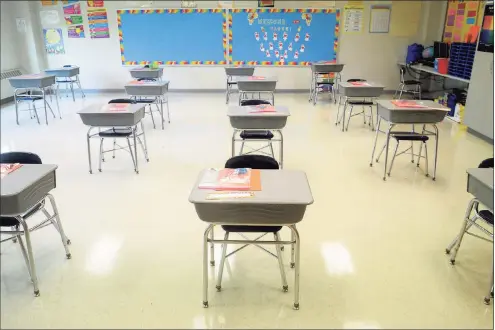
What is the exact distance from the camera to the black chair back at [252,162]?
260 centimetres

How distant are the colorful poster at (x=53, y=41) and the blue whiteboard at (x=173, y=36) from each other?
142cm

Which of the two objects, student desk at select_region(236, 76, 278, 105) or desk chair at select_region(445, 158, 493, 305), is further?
student desk at select_region(236, 76, 278, 105)

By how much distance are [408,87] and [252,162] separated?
7.65 metres

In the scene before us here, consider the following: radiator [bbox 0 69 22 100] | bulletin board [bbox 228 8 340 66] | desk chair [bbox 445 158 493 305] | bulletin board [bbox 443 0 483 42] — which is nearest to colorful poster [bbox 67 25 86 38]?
radiator [bbox 0 69 22 100]

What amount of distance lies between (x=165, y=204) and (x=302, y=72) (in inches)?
255

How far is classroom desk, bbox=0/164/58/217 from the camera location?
6.90ft

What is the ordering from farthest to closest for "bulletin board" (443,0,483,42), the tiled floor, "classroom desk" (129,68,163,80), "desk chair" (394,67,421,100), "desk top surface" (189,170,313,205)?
"desk chair" (394,67,421,100)
"classroom desk" (129,68,163,80)
"bulletin board" (443,0,483,42)
the tiled floor
"desk top surface" (189,170,313,205)

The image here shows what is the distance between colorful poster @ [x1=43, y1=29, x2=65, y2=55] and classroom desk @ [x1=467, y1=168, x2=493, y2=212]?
30.5 ft

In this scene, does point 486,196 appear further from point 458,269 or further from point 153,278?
point 153,278

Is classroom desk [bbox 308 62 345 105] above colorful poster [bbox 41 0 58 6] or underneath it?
underneath

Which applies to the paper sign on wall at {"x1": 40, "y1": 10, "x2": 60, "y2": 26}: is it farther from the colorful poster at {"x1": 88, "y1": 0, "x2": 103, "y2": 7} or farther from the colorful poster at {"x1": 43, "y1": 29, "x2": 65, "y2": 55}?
the colorful poster at {"x1": 88, "y1": 0, "x2": 103, "y2": 7}

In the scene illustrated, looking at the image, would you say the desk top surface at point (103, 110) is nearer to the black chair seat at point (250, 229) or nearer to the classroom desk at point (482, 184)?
the black chair seat at point (250, 229)

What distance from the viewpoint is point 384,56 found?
902cm

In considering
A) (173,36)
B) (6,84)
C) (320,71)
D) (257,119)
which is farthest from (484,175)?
(6,84)
